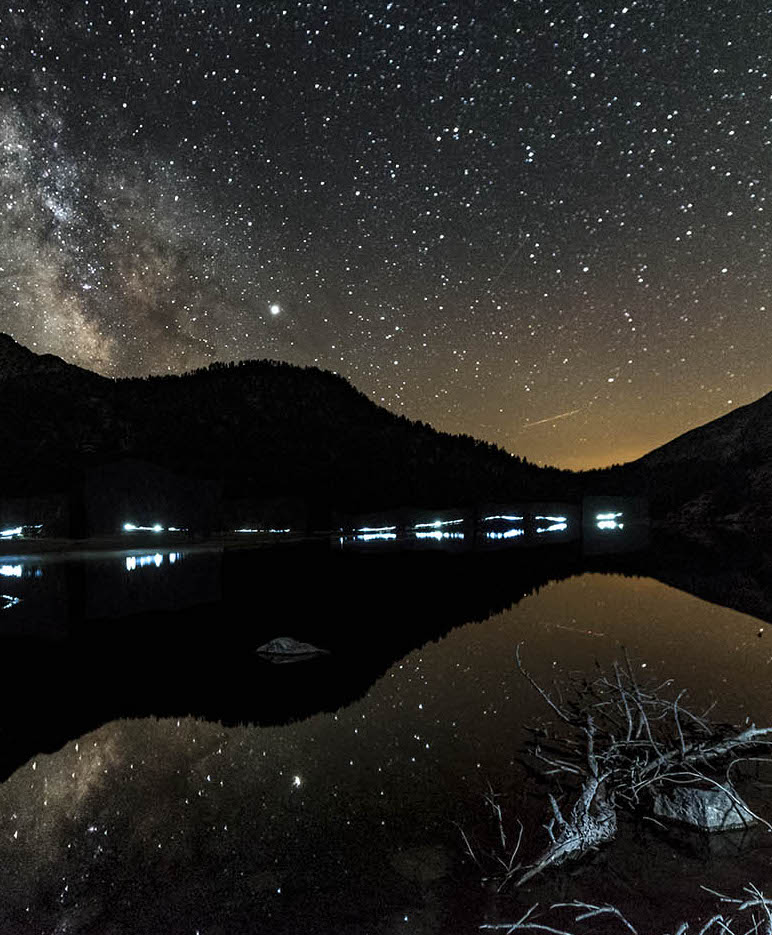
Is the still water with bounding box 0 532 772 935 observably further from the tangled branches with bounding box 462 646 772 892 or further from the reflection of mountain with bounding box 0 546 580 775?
the tangled branches with bounding box 462 646 772 892

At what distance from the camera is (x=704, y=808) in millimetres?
6621

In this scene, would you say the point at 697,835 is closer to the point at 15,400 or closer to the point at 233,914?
the point at 233,914

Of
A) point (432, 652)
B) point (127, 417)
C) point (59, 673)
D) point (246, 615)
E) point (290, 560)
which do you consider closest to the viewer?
point (59, 673)

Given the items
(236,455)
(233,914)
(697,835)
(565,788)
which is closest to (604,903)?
(697,835)

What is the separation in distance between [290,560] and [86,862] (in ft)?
135

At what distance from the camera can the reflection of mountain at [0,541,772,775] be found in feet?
39.3

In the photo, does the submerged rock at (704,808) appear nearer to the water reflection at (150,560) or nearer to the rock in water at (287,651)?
the rock in water at (287,651)

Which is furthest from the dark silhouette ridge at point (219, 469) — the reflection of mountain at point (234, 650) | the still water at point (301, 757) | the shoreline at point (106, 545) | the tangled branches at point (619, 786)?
the tangled branches at point (619, 786)

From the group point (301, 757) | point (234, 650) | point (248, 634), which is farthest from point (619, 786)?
point (248, 634)

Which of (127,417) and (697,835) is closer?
(697,835)

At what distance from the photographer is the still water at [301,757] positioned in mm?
5707

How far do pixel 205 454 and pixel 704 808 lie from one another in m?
132

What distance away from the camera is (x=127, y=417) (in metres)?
159

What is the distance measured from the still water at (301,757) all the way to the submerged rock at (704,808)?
1.22ft
